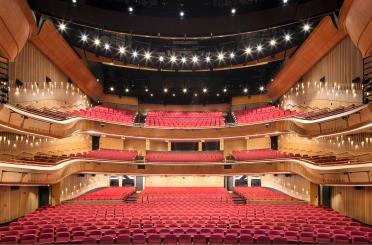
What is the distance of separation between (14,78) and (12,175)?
4628mm

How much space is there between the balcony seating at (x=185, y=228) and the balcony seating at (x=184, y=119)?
10875 millimetres

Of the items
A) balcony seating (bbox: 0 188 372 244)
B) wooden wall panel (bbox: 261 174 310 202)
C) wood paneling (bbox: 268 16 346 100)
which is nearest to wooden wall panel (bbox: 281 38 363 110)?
wood paneling (bbox: 268 16 346 100)

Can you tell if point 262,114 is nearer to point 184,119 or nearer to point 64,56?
point 184,119

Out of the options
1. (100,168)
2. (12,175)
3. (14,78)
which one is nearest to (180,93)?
(100,168)

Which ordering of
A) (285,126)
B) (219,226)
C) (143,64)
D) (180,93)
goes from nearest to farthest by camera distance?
(219,226) < (285,126) < (143,64) < (180,93)

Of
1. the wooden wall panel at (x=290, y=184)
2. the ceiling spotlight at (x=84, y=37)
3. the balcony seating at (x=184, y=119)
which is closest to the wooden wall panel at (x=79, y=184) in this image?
the balcony seating at (x=184, y=119)

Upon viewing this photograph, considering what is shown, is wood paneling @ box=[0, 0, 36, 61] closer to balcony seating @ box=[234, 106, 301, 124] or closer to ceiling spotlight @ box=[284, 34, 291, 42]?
ceiling spotlight @ box=[284, 34, 291, 42]

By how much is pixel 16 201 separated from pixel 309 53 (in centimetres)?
1499

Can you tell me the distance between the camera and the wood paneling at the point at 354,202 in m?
11.9

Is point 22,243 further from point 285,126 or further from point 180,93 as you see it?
point 180,93

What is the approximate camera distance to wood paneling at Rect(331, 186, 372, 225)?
11898 mm

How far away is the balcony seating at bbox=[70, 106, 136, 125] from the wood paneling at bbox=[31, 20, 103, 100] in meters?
1.71

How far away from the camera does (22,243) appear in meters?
7.79

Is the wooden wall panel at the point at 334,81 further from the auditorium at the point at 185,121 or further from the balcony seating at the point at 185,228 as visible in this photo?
the balcony seating at the point at 185,228
